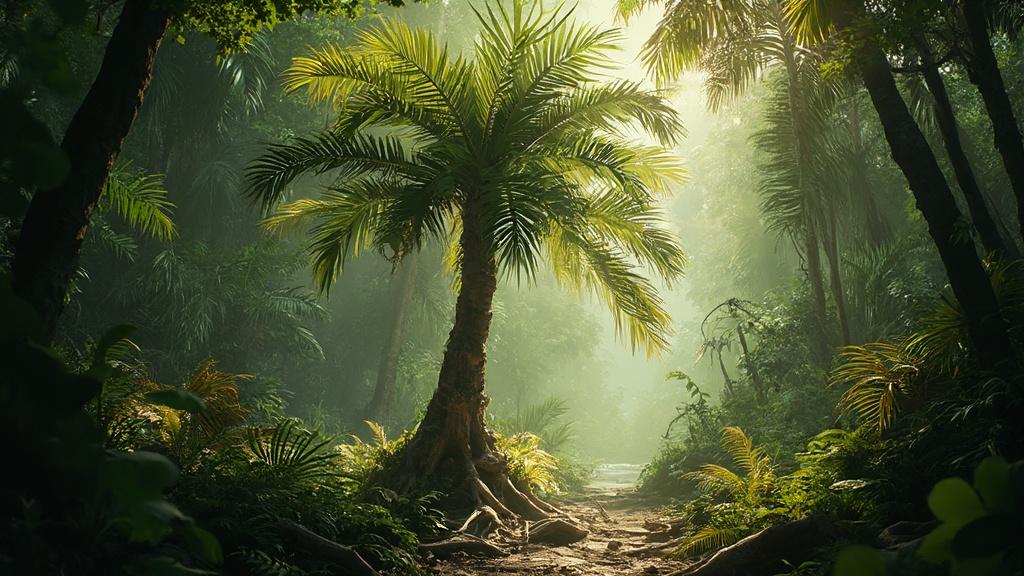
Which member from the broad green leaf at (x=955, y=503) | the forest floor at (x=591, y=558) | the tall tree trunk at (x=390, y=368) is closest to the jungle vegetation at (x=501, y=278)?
the broad green leaf at (x=955, y=503)

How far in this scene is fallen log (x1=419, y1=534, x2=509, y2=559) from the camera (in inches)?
200

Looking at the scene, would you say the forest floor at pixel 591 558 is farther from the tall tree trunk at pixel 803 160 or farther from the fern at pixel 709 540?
the tall tree trunk at pixel 803 160

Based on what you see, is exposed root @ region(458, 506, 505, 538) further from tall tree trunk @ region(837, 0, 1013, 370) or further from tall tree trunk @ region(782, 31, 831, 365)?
tall tree trunk @ region(782, 31, 831, 365)

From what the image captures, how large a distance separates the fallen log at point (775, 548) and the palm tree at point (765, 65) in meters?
6.14

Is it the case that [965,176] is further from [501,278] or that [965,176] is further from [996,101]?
[501,278]

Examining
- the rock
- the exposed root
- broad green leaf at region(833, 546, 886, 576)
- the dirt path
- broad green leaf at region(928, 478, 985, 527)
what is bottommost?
the dirt path

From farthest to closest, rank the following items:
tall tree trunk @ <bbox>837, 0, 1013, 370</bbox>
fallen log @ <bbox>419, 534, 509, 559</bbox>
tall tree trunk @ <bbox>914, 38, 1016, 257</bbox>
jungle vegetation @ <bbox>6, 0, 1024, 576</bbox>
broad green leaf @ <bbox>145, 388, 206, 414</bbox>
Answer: tall tree trunk @ <bbox>914, 38, 1016, 257</bbox> → fallen log @ <bbox>419, 534, 509, 559</bbox> → tall tree trunk @ <bbox>837, 0, 1013, 370</bbox> → broad green leaf @ <bbox>145, 388, 206, 414</bbox> → jungle vegetation @ <bbox>6, 0, 1024, 576</bbox>

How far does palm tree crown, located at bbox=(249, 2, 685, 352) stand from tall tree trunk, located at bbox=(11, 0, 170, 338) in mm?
2732

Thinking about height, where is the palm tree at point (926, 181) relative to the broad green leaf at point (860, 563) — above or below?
above

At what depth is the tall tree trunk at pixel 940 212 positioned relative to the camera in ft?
14.6

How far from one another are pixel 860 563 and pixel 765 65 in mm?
11473

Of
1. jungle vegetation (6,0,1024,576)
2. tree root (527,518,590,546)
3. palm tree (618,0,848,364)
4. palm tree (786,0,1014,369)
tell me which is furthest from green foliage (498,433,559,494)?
palm tree (618,0,848,364)

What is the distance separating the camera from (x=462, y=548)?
5.32 meters

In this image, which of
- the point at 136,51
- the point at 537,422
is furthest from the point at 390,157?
the point at 537,422
